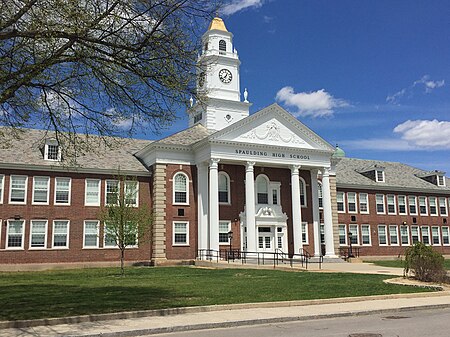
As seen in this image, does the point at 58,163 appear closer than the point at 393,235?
Yes

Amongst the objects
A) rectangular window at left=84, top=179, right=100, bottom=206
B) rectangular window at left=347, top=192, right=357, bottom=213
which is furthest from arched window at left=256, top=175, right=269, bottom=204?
rectangular window at left=84, top=179, right=100, bottom=206

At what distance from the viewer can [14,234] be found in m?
33.7

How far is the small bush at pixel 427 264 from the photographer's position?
21.6 metres

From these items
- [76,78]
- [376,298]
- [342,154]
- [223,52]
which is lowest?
[376,298]

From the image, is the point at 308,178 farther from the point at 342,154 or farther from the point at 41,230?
the point at 41,230

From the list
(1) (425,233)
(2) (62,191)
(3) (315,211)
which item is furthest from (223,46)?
(1) (425,233)

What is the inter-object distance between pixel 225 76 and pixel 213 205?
1454cm

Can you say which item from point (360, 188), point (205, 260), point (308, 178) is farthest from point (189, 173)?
point (360, 188)

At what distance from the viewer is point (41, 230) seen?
34.7 metres

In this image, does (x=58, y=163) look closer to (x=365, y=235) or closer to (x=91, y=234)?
(x=91, y=234)

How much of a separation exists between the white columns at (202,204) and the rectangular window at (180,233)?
1.02 m

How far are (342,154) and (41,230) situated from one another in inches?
1442

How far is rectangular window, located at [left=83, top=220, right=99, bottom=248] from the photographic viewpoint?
36.0 meters

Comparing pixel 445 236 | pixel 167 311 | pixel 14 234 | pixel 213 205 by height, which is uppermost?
pixel 213 205
